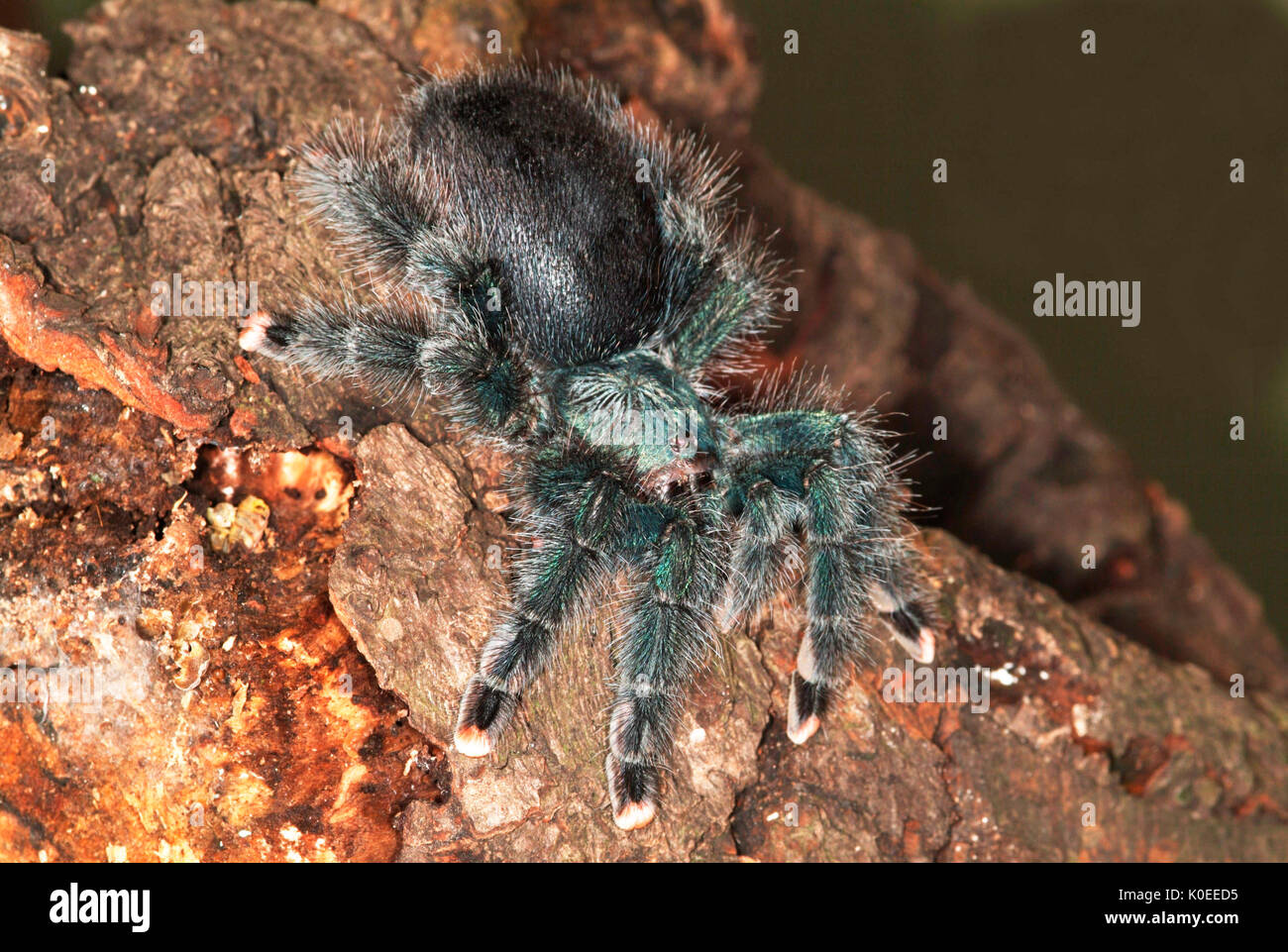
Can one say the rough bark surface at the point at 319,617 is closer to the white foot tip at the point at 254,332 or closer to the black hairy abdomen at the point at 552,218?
the white foot tip at the point at 254,332

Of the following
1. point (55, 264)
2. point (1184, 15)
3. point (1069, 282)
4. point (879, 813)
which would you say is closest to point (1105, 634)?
point (879, 813)

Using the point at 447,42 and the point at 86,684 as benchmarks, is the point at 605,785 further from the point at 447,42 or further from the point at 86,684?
the point at 447,42

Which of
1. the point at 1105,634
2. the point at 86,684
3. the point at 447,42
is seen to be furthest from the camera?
the point at 447,42

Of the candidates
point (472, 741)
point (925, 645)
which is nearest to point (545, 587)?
point (472, 741)

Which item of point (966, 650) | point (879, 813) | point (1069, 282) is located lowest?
point (879, 813)

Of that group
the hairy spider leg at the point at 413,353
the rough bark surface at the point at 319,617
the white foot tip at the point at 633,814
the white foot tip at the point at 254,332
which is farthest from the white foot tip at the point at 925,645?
the white foot tip at the point at 254,332

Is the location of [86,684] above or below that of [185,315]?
below
